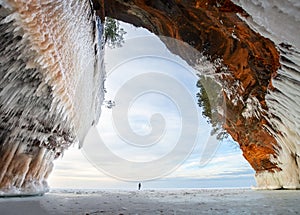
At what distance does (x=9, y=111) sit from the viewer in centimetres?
414

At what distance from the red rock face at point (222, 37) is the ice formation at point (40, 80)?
0.97 metres

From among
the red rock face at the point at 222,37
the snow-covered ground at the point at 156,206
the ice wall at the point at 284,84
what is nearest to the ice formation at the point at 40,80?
the red rock face at the point at 222,37

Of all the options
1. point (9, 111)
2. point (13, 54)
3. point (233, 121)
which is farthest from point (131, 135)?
point (13, 54)

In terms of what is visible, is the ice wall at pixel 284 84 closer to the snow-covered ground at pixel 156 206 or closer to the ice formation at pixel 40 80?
the snow-covered ground at pixel 156 206

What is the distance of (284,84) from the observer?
387cm

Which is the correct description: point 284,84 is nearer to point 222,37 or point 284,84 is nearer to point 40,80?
point 222,37

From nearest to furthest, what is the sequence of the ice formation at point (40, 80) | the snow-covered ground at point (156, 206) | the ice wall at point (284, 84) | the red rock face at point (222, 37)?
1. the ice wall at point (284, 84)
2. the snow-covered ground at point (156, 206)
3. the ice formation at point (40, 80)
4. the red rock face at point (222, 37)

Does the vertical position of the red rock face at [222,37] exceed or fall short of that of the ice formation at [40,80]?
it exceeds it

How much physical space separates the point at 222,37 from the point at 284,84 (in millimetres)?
1605

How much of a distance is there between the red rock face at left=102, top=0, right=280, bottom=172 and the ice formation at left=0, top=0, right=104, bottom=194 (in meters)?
0.97

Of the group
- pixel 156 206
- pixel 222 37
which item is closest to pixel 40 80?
pixel 156 206

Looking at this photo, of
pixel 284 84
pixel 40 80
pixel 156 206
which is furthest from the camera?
pixel 284 84

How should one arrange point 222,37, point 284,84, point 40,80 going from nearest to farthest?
point 40,80, point 284,84, point 222,37

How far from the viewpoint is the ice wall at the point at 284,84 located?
7.41 feet
